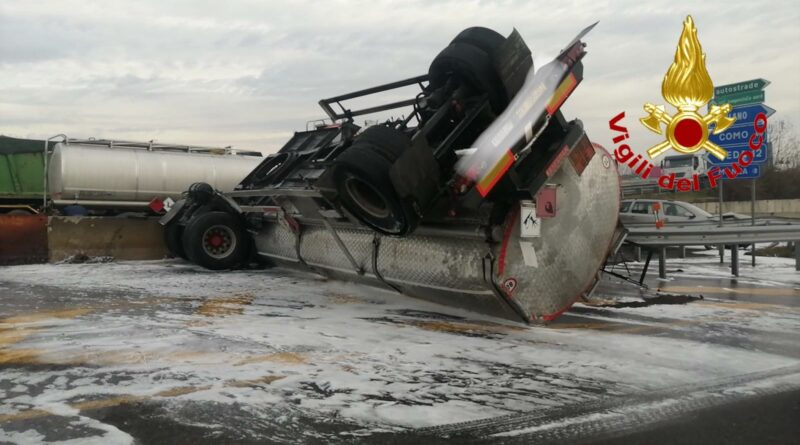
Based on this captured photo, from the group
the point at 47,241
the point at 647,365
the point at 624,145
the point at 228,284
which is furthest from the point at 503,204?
the point at 47,241

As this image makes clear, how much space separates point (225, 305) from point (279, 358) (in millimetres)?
2638

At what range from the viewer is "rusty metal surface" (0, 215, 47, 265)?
1138cm

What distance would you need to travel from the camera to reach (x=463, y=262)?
6.36m

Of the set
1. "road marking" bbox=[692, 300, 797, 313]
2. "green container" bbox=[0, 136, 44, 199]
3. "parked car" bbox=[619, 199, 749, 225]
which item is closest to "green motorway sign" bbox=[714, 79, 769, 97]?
"parked car" bbox=[619, 199, 749, 225]

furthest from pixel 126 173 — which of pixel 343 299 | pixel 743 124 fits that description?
pixel 743 124

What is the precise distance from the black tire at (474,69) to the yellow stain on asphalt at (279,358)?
8.68ft

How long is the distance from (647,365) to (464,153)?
2.17m

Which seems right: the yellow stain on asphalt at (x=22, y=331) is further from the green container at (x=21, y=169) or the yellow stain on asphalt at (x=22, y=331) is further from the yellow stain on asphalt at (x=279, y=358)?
the green container at (x=21, y=169)

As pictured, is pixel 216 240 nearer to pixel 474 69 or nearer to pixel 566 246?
pixel 566 246

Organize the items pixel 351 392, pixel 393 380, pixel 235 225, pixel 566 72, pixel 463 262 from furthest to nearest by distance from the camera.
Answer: pixel 235 225 → pixel 463 262 → pixel 566 72 → pixel 393 380 → pixel 351 392

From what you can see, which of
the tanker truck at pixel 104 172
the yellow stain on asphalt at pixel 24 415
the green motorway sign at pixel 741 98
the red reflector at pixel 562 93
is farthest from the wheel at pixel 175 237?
the green motorway sign at pixel 741 98

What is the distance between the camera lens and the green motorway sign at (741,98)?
13.3 m

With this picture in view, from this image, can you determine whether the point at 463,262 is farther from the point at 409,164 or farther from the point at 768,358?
the point at 768,358

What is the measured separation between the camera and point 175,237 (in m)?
11.9
